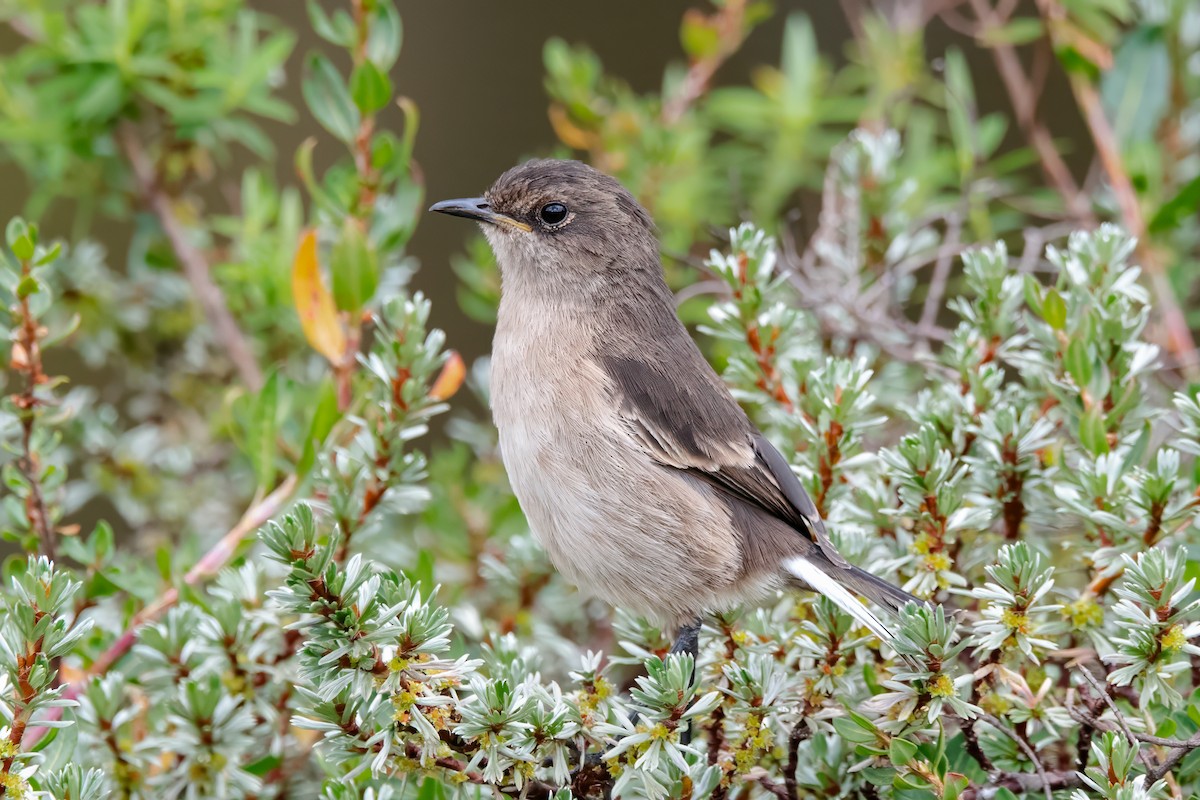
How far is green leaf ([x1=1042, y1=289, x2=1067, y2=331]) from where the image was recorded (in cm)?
275

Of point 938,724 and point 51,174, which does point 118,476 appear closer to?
point 51,174

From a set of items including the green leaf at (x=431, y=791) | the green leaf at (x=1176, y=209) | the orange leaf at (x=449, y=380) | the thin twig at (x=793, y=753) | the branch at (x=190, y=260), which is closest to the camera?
the thin twig at (x=793, y=753)

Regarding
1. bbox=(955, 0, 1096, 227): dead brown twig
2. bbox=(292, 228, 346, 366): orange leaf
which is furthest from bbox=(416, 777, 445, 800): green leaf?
A: bbox=(955, 0, 1096, 227): dead brown twig

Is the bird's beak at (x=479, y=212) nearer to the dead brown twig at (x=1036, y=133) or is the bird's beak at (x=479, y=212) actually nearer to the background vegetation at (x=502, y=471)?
the background vegetation at (x=502, y=471)

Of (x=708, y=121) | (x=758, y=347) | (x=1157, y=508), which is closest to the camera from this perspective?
(x=1157, y=508)

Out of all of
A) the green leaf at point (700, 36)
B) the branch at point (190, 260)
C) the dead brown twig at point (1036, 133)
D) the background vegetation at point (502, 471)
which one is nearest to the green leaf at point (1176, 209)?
the background vegetation at point (502, 471)

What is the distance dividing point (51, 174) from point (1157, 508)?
10.8ft

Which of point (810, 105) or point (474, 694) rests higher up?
point (810, 105)

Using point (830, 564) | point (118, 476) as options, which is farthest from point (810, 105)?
point (118, 476)

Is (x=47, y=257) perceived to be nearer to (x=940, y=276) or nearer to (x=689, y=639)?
(x=689, y=639)

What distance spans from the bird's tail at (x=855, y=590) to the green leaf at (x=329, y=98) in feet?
5.41

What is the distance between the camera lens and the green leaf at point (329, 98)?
3111 millimetres

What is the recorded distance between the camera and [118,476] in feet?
12.8

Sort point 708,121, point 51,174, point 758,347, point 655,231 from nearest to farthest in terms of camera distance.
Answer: point 758,347 → point 655,231 → point 51,174 → point 708,121
